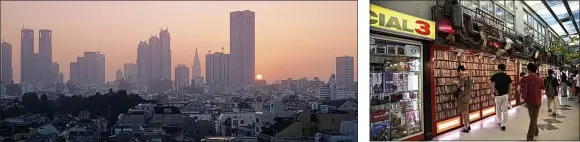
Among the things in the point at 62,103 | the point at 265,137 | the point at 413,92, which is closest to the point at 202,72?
the point at 265,137

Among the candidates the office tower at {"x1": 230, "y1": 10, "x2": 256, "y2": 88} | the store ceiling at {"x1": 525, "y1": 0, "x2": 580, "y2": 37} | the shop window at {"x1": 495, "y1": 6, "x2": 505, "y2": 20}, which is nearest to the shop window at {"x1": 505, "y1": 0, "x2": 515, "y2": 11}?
the shop window at {"x1": 495, "y1": 6, "x2": 505, "y2": 20}

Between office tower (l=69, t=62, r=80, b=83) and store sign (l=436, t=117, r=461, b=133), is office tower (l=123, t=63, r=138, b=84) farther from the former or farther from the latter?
store sign (l=436, t=117, r=461, b=133)

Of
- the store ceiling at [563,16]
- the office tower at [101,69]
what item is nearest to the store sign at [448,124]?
the store ceiling at [563,16]

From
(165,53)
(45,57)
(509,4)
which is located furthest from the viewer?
(509,4)

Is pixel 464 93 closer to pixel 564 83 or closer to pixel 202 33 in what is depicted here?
pixel 564 83

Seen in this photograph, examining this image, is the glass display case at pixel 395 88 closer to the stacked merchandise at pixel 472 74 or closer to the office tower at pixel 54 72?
the stacked merchandise at pixel 472 74

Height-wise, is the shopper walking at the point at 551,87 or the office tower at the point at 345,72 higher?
the office tower at the point at 345,72

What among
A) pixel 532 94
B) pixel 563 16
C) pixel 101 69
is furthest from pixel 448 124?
pixel 101 69
